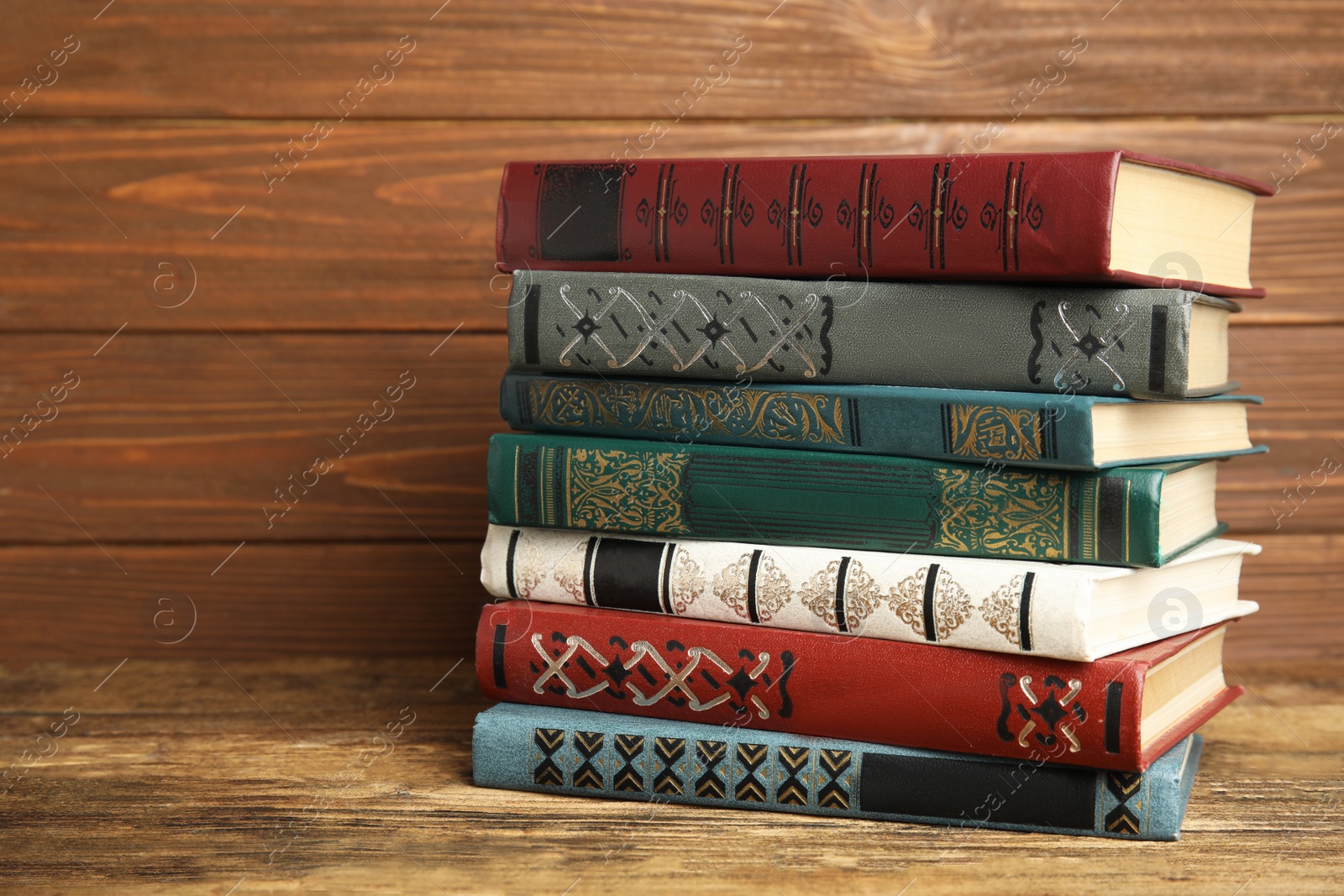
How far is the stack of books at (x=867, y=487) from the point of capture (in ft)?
1.98

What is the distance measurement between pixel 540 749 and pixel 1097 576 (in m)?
0.33

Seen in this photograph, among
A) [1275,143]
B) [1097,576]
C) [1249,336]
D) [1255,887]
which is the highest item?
[1275,143]

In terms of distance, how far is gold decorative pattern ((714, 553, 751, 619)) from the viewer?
0.67 m

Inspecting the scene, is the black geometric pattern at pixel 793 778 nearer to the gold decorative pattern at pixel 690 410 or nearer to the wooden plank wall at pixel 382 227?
the gold decorative pattern at pixel 690 410

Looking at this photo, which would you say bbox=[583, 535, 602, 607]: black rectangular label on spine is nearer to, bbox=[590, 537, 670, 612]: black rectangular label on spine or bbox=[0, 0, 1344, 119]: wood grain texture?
bbox=[590, 537, 670, 612]: black rectangular label on spine

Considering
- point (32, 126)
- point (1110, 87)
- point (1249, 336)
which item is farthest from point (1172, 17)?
point (32, 126)

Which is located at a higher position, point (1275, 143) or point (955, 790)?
point (1275, 143)

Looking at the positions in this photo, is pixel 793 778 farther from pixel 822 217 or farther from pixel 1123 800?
pixel 822 217

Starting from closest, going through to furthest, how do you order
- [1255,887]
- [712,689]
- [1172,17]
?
[1255,887]
[712,689]
[1172,17]

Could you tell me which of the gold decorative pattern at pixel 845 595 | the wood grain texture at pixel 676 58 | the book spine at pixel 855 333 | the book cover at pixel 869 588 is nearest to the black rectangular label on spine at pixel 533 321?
the book spine at pixel 855 333

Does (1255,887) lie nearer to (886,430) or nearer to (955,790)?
(955,790)

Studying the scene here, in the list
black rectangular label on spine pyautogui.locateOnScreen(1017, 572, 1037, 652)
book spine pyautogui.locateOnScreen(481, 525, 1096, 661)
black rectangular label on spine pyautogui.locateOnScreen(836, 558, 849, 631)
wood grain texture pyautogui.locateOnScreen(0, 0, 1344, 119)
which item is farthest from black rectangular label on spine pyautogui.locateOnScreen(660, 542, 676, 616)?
wood grain texture pyautogui.locateOnScreen(0, 0, 1344, 119)

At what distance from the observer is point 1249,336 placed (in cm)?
94

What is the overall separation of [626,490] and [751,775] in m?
0.18
